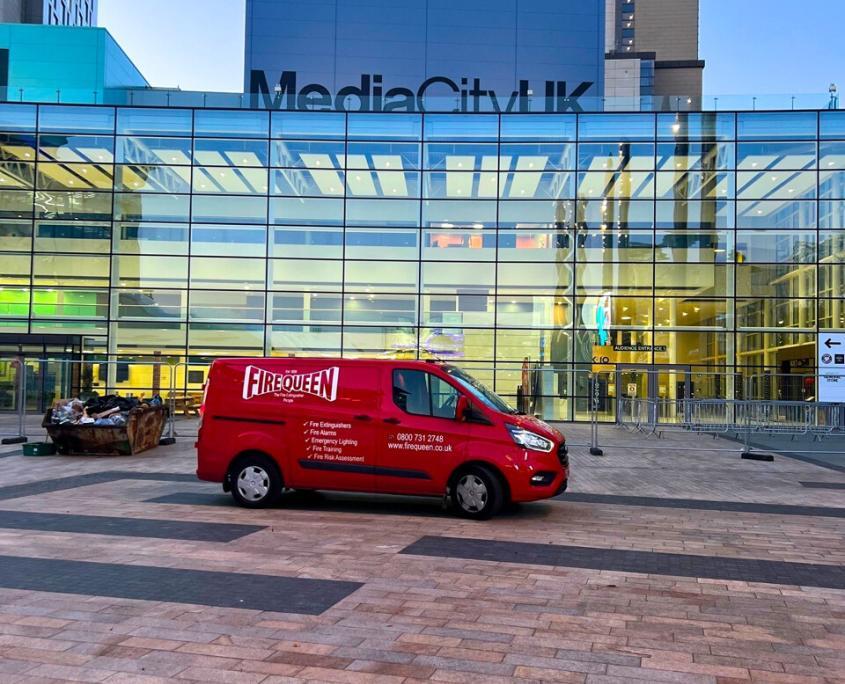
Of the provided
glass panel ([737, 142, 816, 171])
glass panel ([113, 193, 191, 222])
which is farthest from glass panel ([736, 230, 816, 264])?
glass panel ([113, 193, 191, 222])

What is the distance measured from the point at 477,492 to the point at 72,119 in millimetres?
28065

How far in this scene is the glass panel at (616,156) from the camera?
30062mm

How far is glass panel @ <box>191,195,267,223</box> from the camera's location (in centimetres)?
3059

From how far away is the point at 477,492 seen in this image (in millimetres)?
9008

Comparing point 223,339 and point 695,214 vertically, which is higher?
point 695,214

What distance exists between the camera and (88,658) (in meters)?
4.34

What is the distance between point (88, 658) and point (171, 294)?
27.4 m

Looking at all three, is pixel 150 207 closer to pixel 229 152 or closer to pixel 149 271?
pixel 149 271

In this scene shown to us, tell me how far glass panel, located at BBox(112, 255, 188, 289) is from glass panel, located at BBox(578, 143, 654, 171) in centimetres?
1646

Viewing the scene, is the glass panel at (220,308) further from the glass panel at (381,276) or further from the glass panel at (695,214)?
the glass panel at (695,214)

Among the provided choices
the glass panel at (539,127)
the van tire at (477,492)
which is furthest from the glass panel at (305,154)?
the van tire at (477,492)

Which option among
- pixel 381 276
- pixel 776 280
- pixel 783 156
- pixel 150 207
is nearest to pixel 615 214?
pixel 776 280

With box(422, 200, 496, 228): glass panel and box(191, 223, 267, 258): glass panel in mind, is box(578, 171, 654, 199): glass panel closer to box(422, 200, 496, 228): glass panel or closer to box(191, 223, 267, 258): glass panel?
box(422, 200, 496, 228): glass panel

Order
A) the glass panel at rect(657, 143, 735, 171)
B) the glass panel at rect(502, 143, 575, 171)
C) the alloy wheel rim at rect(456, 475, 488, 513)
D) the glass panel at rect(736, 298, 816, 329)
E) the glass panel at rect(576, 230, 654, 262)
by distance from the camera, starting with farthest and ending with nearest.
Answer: the glass panel at rect(502, 143, 575, 171) → the glass panel at rect(576, 230, 654, 262) → the glass panel at rect(657, 143, 735, 171) → the glass panel at rect(736, 298, 816, 329) → the alloy wheel rim at rect(456, 475, 488, 513)
